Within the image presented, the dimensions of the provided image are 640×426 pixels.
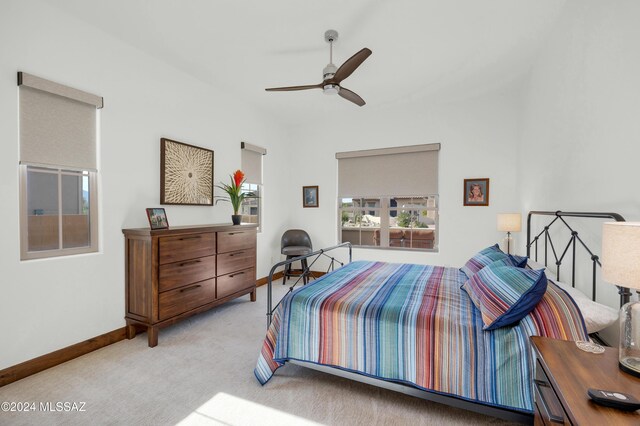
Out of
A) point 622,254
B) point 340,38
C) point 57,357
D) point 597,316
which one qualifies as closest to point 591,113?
point 597,316

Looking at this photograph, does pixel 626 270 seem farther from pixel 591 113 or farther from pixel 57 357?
pixel 57 357

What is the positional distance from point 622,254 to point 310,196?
15.7 feet

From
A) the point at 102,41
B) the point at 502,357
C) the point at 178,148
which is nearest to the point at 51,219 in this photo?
the point at 178,148

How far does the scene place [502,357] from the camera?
5.43ft

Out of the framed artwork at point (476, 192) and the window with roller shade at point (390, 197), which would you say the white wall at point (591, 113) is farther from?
the window with roller shade at point (390, 197)

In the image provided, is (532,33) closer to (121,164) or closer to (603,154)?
(603,154)

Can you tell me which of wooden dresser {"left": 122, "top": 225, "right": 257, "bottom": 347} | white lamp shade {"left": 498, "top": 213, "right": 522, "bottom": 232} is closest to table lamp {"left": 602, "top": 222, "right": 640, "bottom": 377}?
white lamp shade {"left": 498, "top": 213, "right": 522, "bottom": 232}

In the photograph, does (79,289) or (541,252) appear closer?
(79,289)

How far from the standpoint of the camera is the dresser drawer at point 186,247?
287 cm

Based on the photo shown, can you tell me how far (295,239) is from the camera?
17.2 ft

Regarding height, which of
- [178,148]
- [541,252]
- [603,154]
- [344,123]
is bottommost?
[541,252]

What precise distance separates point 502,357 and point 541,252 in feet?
6.80

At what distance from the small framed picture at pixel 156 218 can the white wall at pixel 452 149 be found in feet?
9.63

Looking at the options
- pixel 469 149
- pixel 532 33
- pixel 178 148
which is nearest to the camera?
pixel 532 33
